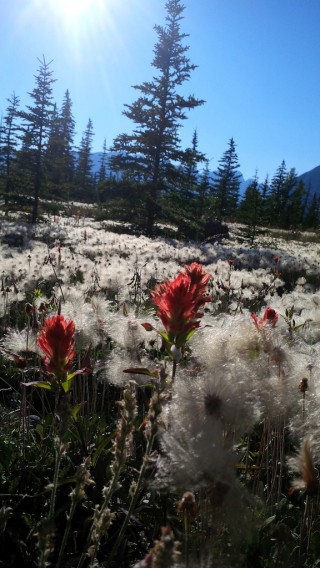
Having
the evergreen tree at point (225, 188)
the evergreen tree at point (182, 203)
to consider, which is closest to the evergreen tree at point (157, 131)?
the evergreen tree at point (182, 203)

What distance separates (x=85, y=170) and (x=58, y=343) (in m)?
73.6

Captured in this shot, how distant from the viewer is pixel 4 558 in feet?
7.44

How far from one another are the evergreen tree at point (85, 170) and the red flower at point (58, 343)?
2386 inches

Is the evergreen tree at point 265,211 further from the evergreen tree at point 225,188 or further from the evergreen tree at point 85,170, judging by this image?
the evergreen tree at point 85,170

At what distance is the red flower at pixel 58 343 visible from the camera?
5.78ft

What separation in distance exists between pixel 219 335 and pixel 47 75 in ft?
107

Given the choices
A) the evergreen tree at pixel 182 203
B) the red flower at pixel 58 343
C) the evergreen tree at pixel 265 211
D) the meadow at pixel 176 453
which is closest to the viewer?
the meadow at pixel 176 453

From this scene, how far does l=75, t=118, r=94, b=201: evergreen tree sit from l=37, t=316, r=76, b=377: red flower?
199ft

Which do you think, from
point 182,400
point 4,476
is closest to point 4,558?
point 4,476

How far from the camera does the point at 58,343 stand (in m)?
1.77

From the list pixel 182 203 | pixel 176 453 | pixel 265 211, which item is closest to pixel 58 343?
pixel 176 453

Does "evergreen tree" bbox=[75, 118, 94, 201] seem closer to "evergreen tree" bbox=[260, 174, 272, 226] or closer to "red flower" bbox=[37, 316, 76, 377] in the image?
A: "evergreen tree" bbox=[260, 174, 272, 226]

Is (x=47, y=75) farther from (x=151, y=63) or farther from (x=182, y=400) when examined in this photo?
(x=182, y=400)

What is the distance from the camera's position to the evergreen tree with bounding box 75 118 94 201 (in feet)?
211
